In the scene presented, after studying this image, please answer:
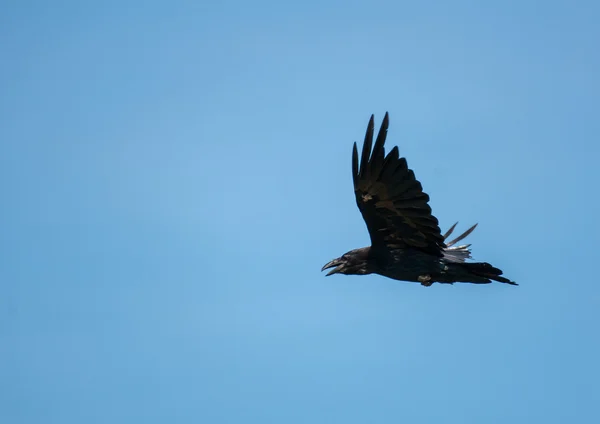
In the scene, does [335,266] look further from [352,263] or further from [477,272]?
[477,272]

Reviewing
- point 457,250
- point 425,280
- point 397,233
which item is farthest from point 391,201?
point 457,250

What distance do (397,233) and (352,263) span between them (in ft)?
3.85

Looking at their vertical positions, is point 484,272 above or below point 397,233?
below

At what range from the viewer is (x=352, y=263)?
17703 millimetres

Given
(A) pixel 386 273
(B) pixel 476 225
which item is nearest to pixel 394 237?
(A) pixel 386 273

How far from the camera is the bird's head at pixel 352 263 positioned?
17.6m

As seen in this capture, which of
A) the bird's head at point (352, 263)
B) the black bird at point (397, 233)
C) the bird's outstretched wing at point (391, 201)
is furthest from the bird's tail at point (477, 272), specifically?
the bird's head at point (352, 263)

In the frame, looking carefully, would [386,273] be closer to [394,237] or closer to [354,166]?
[394,237]

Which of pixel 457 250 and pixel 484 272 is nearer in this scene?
pixel 484 272

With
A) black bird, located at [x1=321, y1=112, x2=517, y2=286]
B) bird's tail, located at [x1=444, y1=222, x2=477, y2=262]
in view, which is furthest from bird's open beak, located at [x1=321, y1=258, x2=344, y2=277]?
bird's tail, located at [x1=444, y1=222, x2=477, y2=262]

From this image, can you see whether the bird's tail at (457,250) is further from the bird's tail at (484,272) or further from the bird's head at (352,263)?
the bird's head at (352,263)

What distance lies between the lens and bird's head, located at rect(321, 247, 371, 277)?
17.6 m

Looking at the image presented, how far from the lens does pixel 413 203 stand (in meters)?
16.3

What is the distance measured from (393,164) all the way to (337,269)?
2812 millimetres
